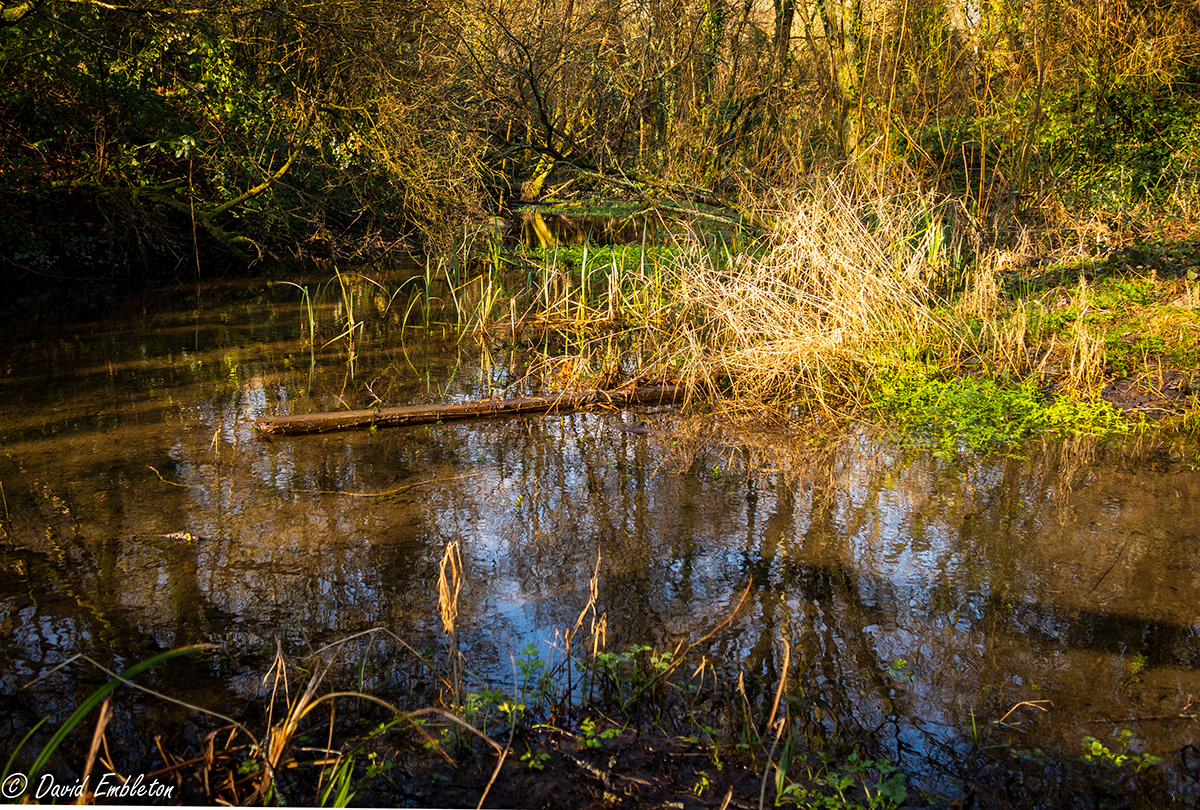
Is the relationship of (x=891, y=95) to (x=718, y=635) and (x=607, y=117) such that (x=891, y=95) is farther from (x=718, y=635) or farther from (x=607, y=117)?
(x=718, y=635)

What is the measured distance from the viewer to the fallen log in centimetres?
480

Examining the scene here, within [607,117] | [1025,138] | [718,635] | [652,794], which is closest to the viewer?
[652,794]

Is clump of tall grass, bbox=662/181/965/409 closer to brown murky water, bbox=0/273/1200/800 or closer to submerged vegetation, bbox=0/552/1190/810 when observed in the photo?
brown murky water, bbox=0/273/1200/800

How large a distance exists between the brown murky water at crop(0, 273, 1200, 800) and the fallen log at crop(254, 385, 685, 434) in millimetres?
109

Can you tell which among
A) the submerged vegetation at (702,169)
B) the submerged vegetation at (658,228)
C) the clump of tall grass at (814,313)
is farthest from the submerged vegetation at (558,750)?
the submerged vegetation at (702,169)

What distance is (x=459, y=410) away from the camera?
5098 millimetres

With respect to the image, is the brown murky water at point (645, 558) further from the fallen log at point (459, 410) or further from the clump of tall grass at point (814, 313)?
the clump of tall grass at point (814, 313)

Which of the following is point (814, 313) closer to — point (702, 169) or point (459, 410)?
point (459, 410)

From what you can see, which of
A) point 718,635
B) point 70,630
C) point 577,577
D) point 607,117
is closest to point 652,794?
point 718,635

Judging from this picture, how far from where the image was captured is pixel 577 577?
10.3 ft

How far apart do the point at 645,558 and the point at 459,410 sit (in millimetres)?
2201

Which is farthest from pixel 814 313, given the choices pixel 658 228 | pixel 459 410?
pixel 459 410

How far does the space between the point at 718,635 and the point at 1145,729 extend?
122cm

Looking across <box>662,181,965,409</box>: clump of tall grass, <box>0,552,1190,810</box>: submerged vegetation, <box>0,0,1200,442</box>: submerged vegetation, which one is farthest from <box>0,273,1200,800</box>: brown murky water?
<box>0,0,1200,442</box>: submerged vegetation
